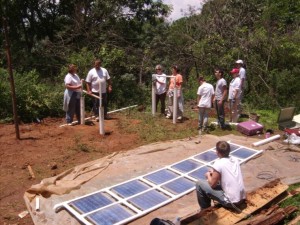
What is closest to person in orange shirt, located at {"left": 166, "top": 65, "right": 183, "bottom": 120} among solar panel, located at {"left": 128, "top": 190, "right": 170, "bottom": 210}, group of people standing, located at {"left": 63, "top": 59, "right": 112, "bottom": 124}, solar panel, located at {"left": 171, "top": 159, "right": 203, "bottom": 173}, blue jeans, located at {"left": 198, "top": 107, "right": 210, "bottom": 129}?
blue jeans, located at {"left": 198, "top": 107, "right": 210, "bottom": 129}

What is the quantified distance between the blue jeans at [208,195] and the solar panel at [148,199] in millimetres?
769

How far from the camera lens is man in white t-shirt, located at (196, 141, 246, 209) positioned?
5.16 m

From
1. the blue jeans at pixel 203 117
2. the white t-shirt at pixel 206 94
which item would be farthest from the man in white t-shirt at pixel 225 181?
the blue jeans at pixel 203 117

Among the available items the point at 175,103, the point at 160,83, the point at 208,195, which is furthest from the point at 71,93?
the point at 208,195

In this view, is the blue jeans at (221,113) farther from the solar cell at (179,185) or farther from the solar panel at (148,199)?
the solar panel at (148,199)

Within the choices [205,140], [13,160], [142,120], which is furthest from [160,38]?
[13,160]

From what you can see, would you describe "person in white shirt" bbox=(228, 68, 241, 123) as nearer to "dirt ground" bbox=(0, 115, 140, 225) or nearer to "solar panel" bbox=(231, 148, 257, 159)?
"solar panel" bbox=(231, 148, 257, 159)

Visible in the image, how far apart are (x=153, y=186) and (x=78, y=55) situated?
861 centimetres

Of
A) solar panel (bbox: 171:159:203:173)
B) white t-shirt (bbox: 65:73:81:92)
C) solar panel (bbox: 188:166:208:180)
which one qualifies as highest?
white t-shirt (bbox: 65:73:81:92)

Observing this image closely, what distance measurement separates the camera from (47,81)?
566 inches

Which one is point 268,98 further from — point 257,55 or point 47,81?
point 47,81

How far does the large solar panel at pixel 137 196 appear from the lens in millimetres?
5531

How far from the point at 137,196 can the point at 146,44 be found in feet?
40.1

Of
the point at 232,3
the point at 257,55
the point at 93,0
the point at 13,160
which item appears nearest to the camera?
the point at 13,160
